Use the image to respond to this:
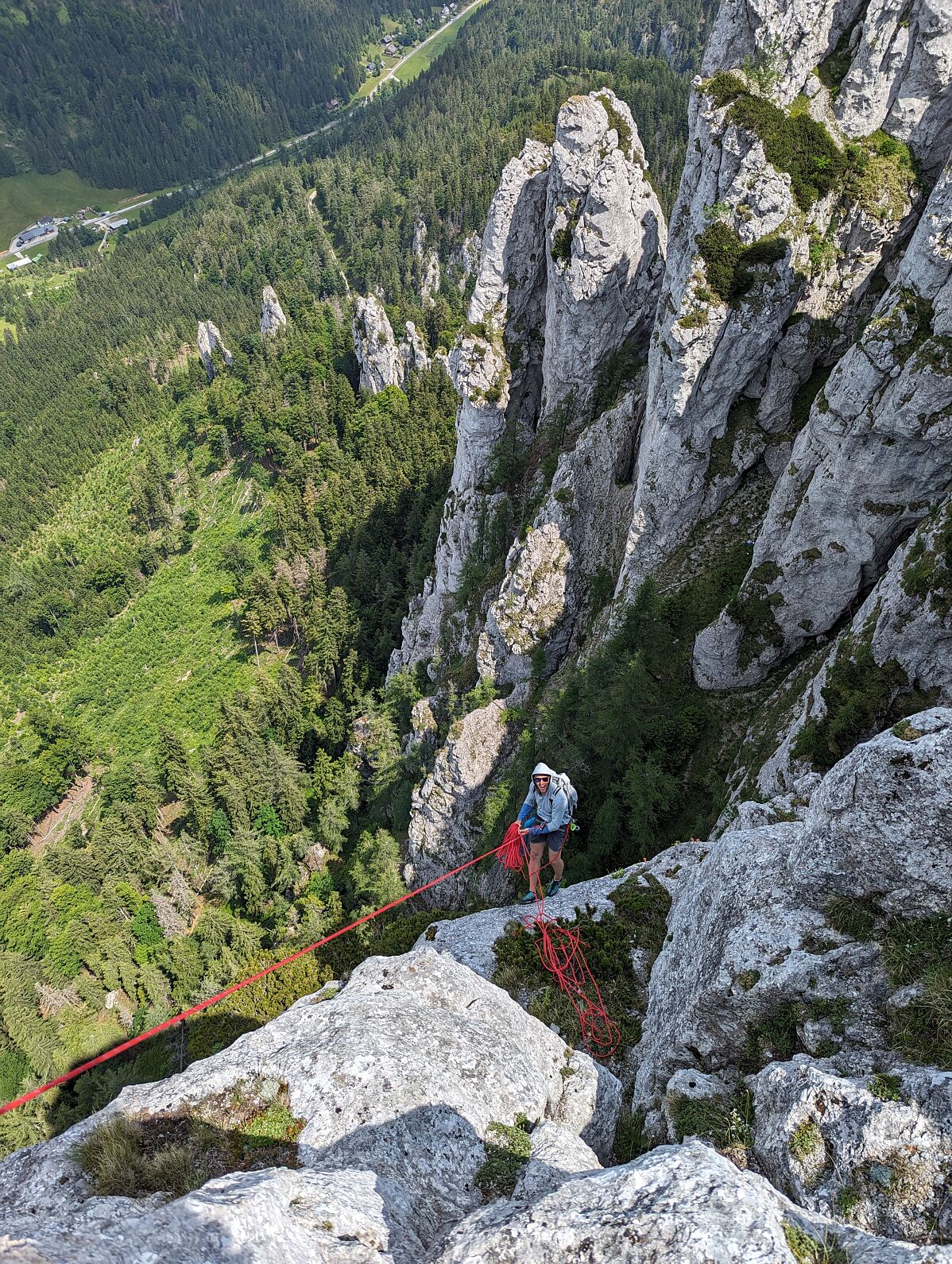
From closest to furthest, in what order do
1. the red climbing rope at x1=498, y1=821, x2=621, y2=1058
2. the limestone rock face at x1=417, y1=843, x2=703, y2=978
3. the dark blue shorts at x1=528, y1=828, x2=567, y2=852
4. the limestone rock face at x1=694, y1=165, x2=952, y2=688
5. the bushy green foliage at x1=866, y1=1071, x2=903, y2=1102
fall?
the bushy green foliage at x1=866, y1=1071, x2=903, y2=1102 → the red climbing rope at x1=498, y1=821, x2=621, y2=1058 → the limestone rock face at x1=417, y1=843, x2=703, y2=978 → the dark blue shorts at x1=528, y1=828, x2=567, y2=852 → the limestone rock face at x1=694, y1=165, x2=952, y2=688

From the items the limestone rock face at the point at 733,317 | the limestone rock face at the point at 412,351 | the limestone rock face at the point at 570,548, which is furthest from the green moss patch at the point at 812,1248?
the limestone rock face at the point at 412,351

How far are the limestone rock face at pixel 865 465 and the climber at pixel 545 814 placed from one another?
13.7 metres

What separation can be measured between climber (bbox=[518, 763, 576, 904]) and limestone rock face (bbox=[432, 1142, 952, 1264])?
11.3 metres

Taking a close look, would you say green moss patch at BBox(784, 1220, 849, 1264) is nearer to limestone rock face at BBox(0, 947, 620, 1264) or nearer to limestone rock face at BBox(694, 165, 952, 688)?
limestone rock face at BBox(0, 947, 620, 1264)

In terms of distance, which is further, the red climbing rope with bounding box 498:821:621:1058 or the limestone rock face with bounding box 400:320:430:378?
the limestone rock face with bounding box 400:320:430:378

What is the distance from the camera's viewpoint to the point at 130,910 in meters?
70.7

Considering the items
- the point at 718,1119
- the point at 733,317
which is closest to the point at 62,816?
the point at 733,317

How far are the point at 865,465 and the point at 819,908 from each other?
56.9ft

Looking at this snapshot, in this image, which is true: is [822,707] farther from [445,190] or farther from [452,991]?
[445,190]

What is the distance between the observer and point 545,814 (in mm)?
20141

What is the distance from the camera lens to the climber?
19.8 metres

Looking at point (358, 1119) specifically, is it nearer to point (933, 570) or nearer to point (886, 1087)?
point (886, 1087)

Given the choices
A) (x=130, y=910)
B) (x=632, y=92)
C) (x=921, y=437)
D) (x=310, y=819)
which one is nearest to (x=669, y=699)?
(x=921, y=437)

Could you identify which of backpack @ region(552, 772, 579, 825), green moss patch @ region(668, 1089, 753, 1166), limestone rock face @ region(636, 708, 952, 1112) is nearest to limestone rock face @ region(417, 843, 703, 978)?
backpack @ region(552, 772, 579, 825)
